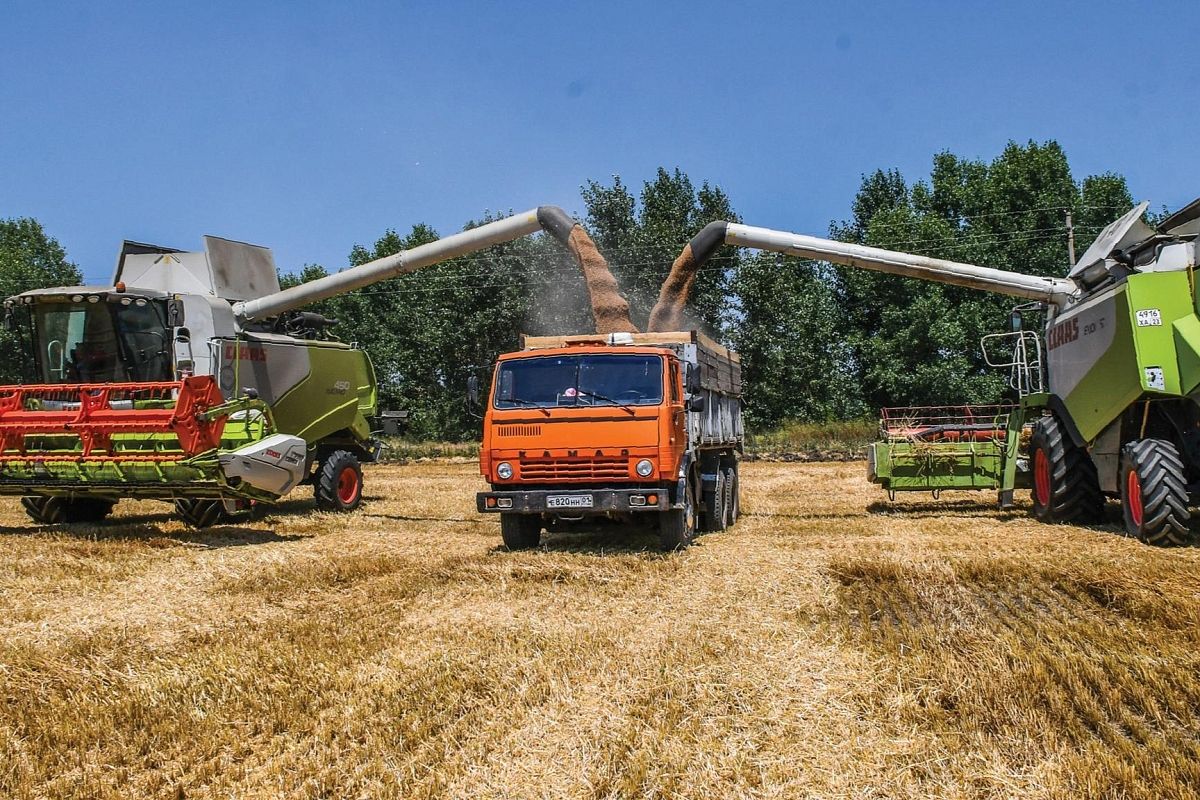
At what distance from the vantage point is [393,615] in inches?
252

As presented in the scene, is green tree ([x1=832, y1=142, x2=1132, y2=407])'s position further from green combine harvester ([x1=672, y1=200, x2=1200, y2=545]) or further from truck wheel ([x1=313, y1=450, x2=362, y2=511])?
truck wheel ([x1=313, y1=450, x2=362, y2=511])

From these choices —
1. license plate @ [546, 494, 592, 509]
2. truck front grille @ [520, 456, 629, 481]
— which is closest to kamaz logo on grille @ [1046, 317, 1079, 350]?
truck front grille @ [520, 456, 629, 481]

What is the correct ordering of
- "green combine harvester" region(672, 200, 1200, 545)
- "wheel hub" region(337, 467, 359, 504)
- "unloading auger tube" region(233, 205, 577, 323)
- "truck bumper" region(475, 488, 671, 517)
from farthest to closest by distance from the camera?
"unloading auger tube" region(233, 205, 577, 323) → "wheel hub" region(337, 467, 359, 504) → "green combine harvester" region(672, 200, 1200, 545) → "truck bumper" region(475, 488, 671, 517)

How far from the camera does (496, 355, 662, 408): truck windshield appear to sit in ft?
29.8

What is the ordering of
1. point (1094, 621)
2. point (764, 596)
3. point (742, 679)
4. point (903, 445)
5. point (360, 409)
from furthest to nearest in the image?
point (360, 409)
point (903, 445)
point (764, 596)
point (1094, 621)
point (742, 679)

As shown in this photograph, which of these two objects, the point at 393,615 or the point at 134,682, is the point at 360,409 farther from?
the point at 134,682

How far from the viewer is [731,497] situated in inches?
482

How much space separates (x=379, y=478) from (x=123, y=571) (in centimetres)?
1491

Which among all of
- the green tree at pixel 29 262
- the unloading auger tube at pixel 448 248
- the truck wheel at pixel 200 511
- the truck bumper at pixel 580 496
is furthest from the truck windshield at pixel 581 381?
the green tree at pixel 29 262

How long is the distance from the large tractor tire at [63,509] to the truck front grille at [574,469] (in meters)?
5.36

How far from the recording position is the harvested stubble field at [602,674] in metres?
3.68

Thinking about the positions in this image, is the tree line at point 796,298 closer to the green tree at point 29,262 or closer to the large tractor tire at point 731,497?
the green tree at point 29,262

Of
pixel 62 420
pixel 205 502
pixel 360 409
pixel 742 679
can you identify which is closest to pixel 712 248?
pixel 360 409

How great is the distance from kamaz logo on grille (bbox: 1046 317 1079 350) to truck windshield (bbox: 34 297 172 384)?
11.1 metres
